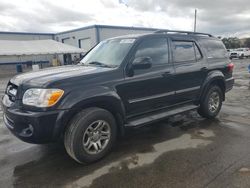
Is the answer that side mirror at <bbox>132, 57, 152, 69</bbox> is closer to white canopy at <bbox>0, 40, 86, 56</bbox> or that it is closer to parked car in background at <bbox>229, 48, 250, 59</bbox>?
white canopy at <bbox>0, 40, 86, 56</bbox>

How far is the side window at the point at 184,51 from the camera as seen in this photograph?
15.2ft

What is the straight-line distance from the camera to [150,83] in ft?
13.5

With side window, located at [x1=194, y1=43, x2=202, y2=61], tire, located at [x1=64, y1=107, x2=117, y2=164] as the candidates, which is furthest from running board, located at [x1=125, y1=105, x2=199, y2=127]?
side window, located at [x1=194, y1=43, x2=202, y2=61]

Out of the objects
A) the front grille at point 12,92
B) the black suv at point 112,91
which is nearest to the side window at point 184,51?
the black suv at point 112,91

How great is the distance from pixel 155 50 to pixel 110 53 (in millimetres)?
825

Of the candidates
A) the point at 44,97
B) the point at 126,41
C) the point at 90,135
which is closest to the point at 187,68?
the point at 126,41

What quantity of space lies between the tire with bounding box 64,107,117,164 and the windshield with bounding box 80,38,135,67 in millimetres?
934

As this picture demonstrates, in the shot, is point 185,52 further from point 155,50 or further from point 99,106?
point 99,106

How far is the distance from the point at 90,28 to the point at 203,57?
29854 mm

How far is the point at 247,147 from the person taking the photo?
397 cm

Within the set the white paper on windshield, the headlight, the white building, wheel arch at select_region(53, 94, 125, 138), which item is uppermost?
the white building

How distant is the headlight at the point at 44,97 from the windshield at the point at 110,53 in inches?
45.9

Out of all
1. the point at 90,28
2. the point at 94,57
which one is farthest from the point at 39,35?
the point at 94,57

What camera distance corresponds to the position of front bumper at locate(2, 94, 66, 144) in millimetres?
3031
